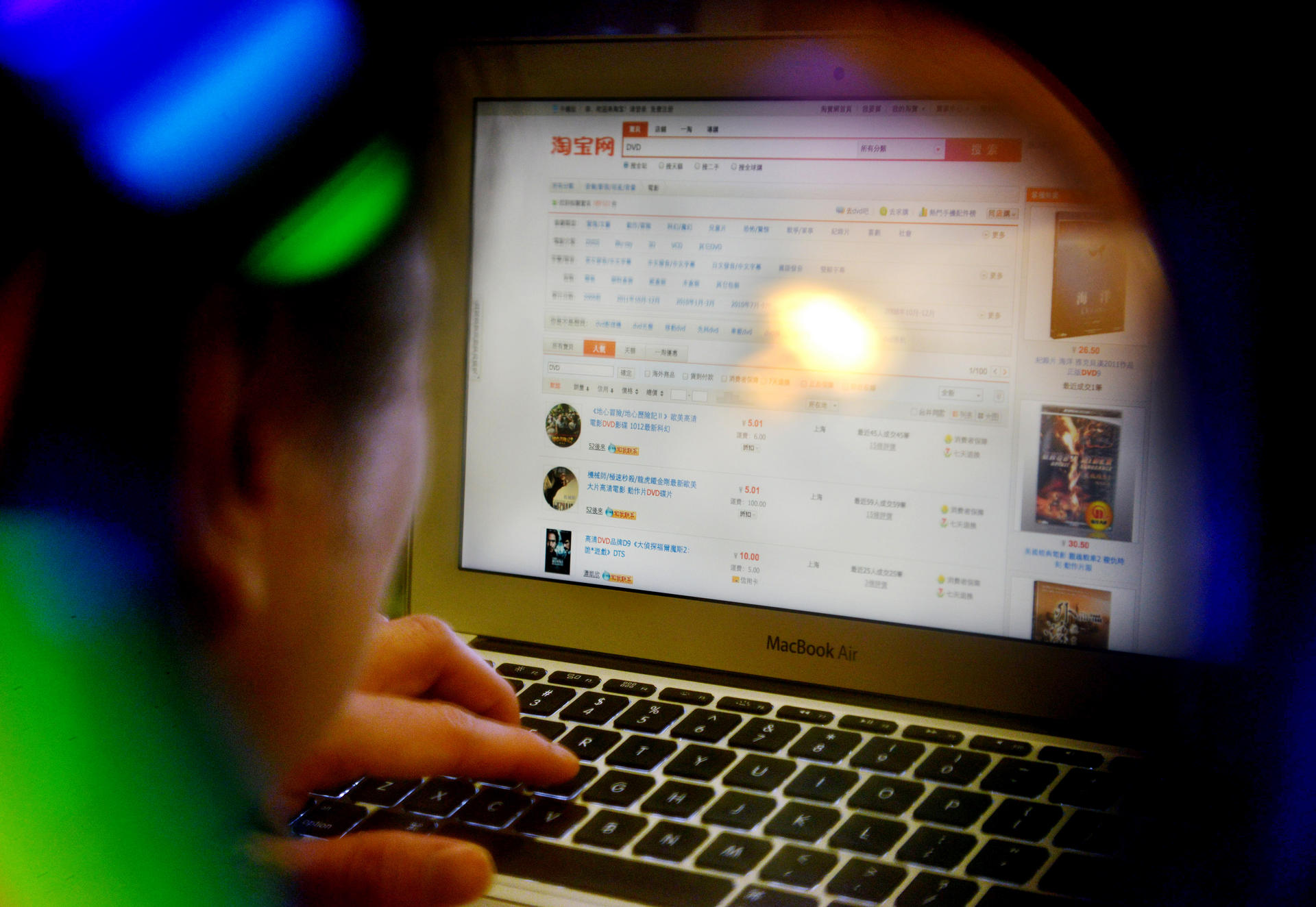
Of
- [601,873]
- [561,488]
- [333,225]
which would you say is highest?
[333,225]

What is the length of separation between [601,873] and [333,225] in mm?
276

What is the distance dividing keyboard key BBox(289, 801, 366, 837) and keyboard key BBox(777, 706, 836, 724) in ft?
0.67

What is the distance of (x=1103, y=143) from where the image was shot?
0.39 metres

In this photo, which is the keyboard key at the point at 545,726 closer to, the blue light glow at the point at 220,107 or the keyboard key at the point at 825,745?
the keyboard key at the point at 825,745

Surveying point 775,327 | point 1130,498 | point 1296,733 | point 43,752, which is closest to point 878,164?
point 775,327

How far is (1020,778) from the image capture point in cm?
39

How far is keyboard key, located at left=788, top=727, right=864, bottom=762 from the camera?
406 millimetres

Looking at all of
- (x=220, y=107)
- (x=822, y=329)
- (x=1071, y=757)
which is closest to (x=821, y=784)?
(x=1071, y=757)

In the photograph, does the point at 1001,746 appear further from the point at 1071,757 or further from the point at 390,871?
the point at 390,871

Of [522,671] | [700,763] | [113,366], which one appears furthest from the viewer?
[522,671]

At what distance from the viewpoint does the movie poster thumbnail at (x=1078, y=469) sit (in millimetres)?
433

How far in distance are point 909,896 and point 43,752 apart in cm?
32

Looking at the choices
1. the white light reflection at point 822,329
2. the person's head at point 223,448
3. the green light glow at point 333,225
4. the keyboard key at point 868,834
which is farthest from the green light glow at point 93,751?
the white light reflection at point 822,329

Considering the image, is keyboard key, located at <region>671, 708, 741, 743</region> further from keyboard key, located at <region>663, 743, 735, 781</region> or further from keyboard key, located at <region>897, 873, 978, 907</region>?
→ keyboard key, located at <region>897, 873, 978, 907</region>
